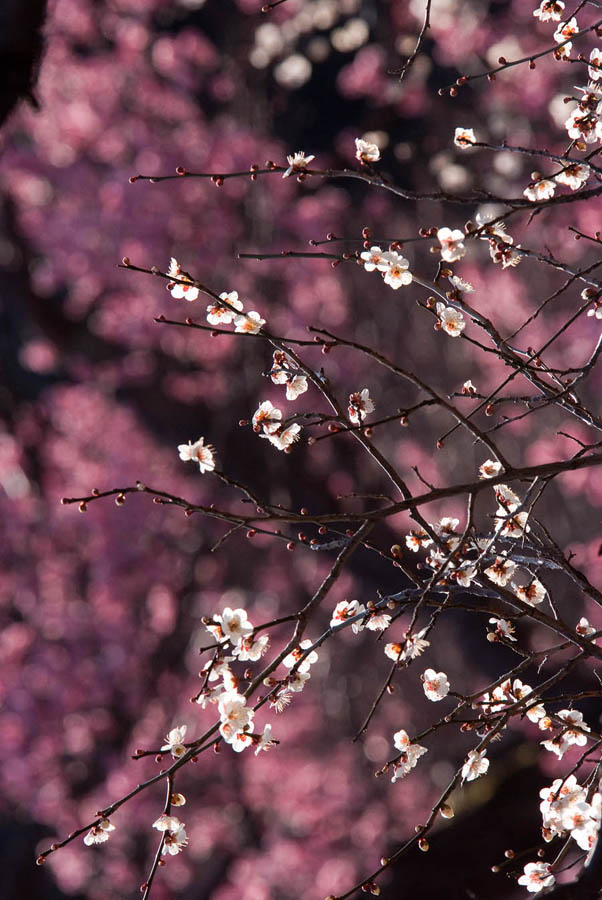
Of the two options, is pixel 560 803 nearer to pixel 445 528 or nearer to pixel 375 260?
pixel 445 528

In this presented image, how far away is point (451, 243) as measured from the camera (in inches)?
90.3

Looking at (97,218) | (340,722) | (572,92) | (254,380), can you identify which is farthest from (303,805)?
(572,92)

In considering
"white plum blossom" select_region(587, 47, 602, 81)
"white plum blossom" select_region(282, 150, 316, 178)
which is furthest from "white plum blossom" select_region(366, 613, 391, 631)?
"white plum blossom" select_region(587, 47, 602, 81)

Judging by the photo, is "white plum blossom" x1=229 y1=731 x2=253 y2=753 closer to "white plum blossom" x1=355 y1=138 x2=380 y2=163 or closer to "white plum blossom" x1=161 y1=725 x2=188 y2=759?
"white plum blossom" x1=161 y1=725 x2=188 y2=759

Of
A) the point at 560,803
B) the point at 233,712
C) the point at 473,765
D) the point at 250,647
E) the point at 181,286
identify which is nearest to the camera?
the point at 233,712

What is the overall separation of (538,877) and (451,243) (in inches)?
62.3

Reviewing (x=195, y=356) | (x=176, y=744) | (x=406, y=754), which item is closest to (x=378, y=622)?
(x=406, y=754)

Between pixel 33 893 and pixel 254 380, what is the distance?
474 cm

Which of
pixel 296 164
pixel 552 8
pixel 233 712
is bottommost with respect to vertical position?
pixel 233 712

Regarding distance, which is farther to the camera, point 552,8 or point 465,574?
point 552,8

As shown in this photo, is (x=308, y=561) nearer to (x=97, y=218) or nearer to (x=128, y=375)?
(x=128, y=375)

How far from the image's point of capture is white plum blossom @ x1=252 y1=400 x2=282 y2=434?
2.26 m

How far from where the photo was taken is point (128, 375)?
8266mm

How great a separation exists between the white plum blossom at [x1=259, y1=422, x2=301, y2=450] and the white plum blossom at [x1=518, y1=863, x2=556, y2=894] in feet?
3.92
